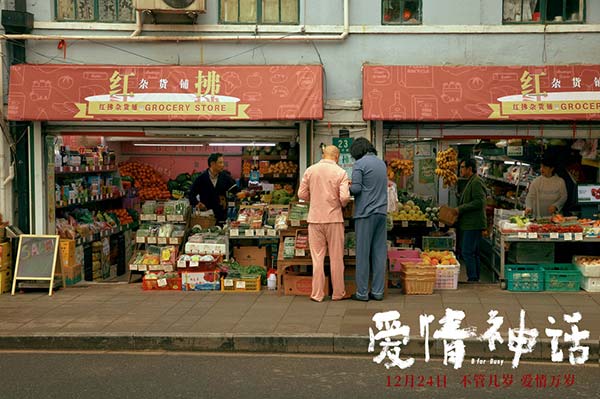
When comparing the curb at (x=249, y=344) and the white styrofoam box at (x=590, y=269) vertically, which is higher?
the white styrofoam box at (x=590, y=269)

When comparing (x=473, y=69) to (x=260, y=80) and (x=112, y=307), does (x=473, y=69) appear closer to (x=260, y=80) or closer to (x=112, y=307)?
(x=260, y=80)

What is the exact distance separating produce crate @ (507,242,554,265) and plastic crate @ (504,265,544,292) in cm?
28

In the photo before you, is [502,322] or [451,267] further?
[451,267]

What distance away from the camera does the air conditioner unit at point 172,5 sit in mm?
11220

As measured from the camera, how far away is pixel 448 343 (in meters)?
8.45

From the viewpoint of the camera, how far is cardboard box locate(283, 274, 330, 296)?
35.9 ft

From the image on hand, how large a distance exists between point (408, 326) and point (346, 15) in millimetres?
4999

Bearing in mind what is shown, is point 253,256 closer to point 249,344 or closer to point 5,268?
point 249,344

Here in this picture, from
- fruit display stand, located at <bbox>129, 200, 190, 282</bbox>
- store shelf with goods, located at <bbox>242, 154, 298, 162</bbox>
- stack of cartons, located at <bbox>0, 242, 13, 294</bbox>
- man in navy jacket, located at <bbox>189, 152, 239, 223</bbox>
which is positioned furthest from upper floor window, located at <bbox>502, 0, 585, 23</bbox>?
stack of cartons, located at <bbox>0, 242, 13, 294</bbox>

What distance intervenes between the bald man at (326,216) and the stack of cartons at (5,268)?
4545 millimetres

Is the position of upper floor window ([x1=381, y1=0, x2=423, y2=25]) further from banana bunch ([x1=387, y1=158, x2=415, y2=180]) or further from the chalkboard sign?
the chalkboard sign

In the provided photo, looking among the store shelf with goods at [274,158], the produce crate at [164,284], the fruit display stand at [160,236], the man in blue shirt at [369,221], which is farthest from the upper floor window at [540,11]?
the produce crate at [164,284]

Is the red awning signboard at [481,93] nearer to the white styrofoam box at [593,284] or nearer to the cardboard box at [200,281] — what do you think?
the white styrofoam box at [593,284]

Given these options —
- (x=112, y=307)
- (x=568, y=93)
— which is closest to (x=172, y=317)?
(x=112, y=307)
